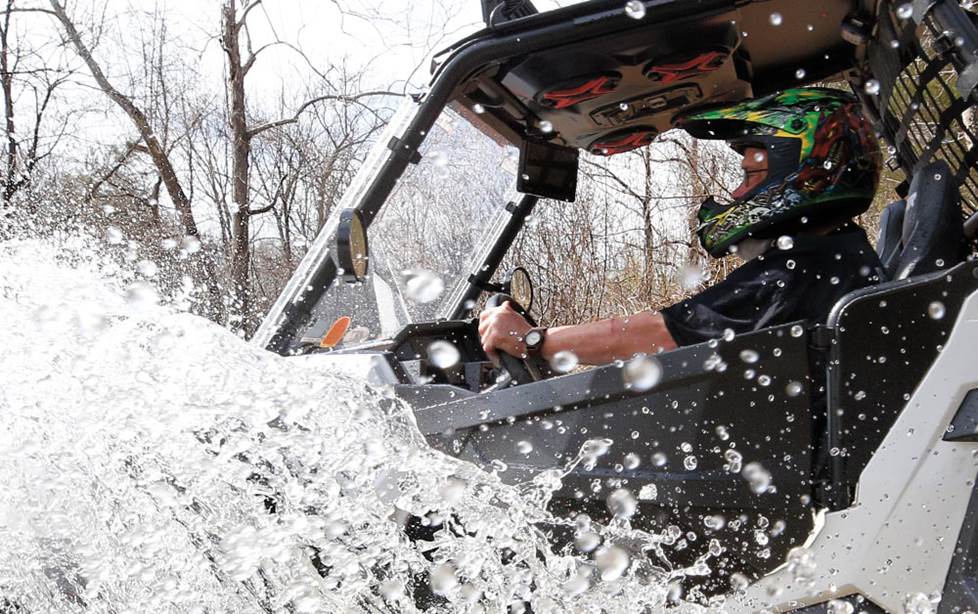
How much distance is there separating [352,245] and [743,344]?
103 centimetres

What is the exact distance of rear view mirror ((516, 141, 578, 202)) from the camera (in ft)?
10.8

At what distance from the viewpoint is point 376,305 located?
2.65 metres

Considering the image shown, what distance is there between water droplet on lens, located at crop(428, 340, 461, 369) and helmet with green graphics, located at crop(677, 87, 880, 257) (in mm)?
952

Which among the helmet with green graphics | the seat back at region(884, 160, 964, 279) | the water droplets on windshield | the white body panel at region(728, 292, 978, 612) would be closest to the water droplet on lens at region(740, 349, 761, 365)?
the white body panel at region(728, 292, 978, 612)

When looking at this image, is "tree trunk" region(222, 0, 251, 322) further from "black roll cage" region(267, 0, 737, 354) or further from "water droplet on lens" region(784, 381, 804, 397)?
"water droplet on lens" region(784, 381, 804, 397)

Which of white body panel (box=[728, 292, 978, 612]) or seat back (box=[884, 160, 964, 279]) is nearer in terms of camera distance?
white body panel (box=[728, 292, 978, 612])

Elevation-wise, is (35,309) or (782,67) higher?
(782,67)

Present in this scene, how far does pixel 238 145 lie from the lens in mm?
13352

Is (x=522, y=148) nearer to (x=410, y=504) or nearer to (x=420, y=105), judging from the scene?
(x=420, y=105)

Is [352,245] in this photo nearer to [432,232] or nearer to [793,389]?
[432,232]

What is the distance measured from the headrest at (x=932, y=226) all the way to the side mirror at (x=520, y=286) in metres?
1.48

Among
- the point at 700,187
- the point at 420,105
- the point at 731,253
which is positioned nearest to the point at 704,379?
the point at 731,253

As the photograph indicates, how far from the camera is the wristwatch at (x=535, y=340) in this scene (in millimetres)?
2367

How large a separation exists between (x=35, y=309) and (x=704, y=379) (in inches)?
67.4
